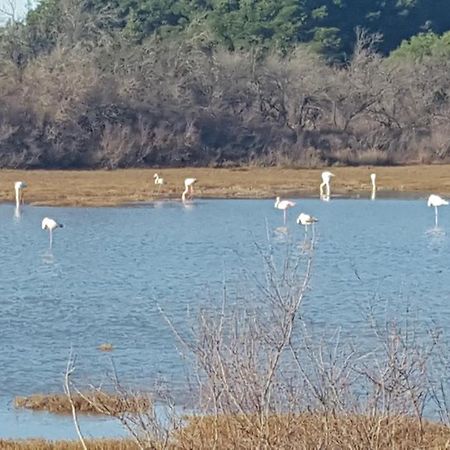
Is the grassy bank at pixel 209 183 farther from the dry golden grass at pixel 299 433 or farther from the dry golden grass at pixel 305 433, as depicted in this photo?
the dry golden grass at pixel 305 433

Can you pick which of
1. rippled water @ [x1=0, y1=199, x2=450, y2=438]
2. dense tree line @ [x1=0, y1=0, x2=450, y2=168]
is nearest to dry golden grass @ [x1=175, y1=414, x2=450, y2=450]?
rippled water @ [x1=0, y1=199, x2=450, y2=438]

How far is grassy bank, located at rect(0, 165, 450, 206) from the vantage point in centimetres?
3822

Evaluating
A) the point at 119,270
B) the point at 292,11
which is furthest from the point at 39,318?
the point at 292,11

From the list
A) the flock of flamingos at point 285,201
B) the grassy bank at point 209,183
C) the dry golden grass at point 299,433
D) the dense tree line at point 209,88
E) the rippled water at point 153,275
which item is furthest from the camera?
the dense tree line at point 209,88

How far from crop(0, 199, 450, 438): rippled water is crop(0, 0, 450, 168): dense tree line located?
53.0 feet

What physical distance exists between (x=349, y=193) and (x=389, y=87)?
18466 mm

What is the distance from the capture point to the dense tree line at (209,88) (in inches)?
2019

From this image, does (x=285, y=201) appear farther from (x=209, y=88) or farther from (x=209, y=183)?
(x=209, y=88)

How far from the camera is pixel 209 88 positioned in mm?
55656

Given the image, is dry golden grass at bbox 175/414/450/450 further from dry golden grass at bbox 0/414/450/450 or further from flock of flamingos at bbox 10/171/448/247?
flock of flamingos at bbox 10/171/448/247

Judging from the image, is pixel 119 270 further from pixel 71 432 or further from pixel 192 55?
pixel 192 55

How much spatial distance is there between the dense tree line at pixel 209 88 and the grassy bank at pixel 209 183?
2.32m

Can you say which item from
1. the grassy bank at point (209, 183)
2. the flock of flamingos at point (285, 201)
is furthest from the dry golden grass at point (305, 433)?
the grassy bank at point (209, 183)

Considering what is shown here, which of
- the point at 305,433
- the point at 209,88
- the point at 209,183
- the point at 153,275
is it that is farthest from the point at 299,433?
the point at 209,88
